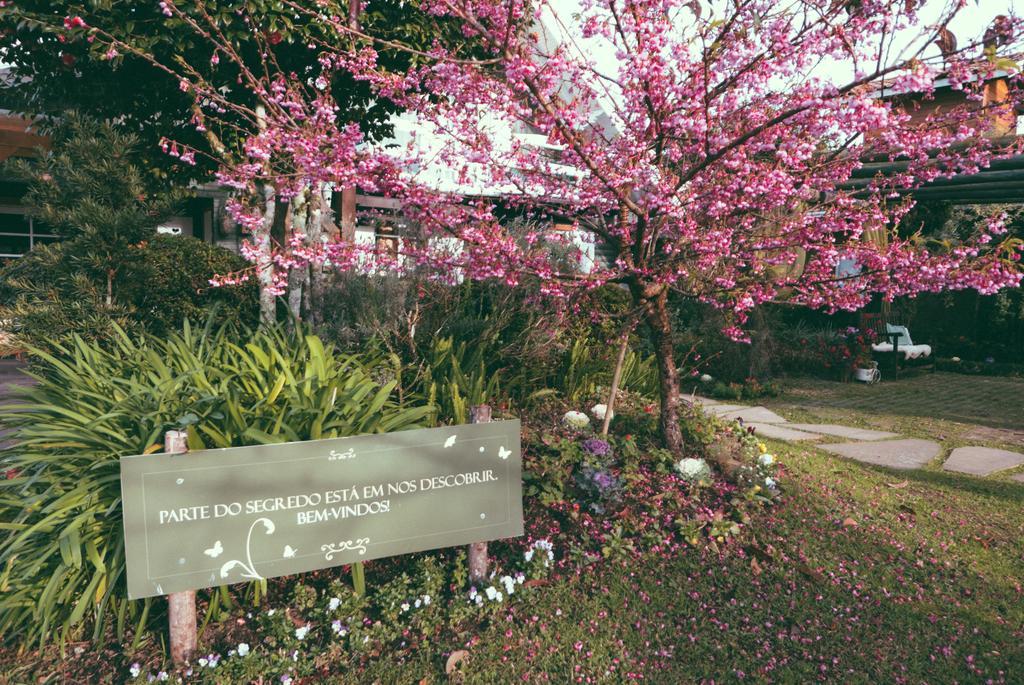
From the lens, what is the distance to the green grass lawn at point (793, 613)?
2.67 m

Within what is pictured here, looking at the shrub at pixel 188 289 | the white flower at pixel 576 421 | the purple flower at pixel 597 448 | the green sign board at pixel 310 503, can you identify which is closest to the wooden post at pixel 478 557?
the green sign board at pixel 310 503

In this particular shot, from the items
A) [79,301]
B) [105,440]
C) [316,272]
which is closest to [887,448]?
[316,272]

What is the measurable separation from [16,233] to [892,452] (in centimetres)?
1434

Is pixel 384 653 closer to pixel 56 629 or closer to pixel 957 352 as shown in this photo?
pixel 56 629

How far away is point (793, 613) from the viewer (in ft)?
10.0

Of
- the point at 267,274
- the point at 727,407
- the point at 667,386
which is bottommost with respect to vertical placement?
the point at 727,407

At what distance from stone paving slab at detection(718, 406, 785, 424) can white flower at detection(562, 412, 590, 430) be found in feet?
8.58

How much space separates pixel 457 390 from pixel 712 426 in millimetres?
1862

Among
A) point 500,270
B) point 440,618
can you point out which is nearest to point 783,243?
point 500,270

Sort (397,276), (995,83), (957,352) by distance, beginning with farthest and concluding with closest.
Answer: (957,352), (397,276), (995,83)

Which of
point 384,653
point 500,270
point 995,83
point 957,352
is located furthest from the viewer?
point 957,352

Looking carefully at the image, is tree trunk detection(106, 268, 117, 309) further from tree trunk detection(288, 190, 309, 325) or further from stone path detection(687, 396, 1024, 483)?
stone path detection(687, 396, 1024, 483)

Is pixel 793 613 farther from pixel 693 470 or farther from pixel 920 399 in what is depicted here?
pixel 920 399

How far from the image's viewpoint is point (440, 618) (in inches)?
115
